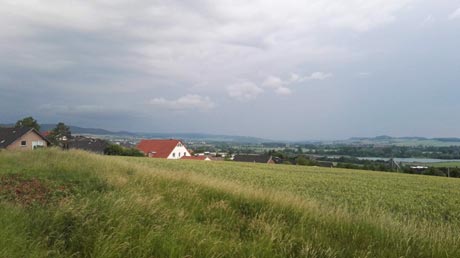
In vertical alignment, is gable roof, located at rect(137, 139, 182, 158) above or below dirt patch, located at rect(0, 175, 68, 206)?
below

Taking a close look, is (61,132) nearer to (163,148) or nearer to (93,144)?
(93,144)

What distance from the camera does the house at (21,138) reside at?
57969 mm

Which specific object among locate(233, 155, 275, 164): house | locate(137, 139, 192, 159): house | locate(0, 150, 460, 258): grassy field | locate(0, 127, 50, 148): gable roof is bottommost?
locate(233, 155, 275, 164): house

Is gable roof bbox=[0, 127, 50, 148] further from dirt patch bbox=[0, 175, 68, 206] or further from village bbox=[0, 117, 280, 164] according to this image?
dirt patch bbox=[0, 175, 68, 206]

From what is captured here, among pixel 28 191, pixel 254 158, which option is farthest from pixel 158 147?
pixel 28 191

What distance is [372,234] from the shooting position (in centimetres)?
690

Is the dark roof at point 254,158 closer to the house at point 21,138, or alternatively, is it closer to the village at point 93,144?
the village at point 93,144

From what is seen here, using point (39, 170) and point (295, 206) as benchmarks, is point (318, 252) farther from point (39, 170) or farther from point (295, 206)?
point (39, 170)

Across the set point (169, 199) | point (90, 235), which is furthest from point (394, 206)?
point (90, 235)

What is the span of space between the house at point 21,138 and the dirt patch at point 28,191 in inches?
2106

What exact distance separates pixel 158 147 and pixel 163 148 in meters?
1.54

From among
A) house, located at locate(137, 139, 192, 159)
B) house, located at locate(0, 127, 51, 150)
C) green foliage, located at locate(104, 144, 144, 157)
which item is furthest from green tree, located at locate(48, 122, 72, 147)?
green foliage, located at locate(104, 144, 144, 157)

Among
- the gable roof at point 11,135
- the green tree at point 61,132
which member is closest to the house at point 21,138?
the gable roof at point 11,135

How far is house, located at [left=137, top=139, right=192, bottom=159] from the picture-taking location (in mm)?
82387
